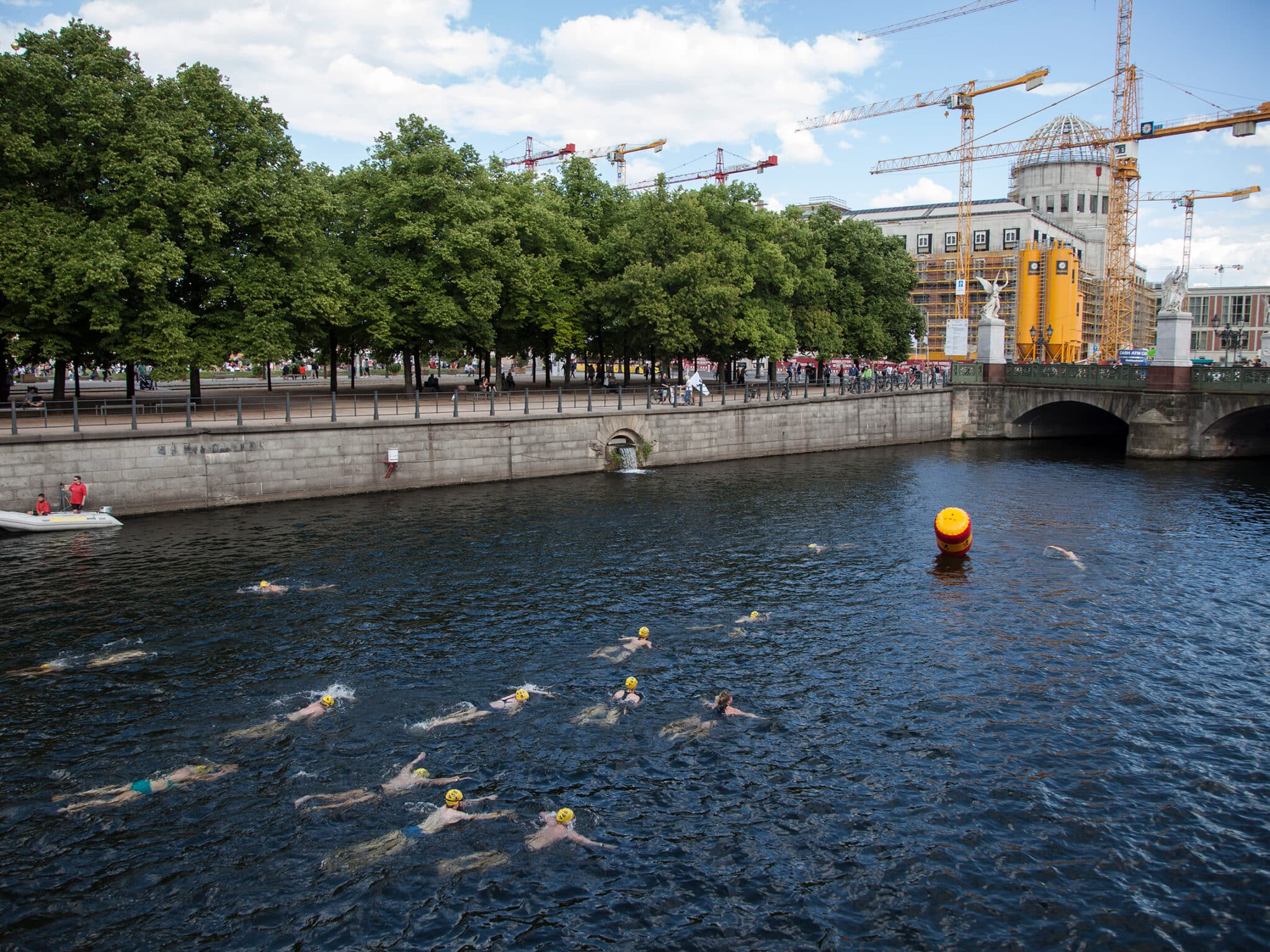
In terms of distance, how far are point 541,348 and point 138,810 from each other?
2135 inches

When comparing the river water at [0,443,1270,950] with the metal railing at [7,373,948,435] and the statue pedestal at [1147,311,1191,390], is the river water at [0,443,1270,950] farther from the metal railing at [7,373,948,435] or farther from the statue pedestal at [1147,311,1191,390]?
the statue pedestal at [1147,311,1191,390]

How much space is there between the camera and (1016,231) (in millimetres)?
147875

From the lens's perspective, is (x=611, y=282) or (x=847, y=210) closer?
(x=611, y=282)

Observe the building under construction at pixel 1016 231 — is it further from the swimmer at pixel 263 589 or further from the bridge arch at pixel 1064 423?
the swimmer at pixel 263 589

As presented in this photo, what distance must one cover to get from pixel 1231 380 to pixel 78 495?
62.8m

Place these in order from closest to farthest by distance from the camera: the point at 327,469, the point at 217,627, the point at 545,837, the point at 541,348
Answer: the point at 545,837 < the point at 217,627 < the point at 327,469 < the point at 541,348

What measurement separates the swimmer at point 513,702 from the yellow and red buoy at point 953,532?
57.5 ft

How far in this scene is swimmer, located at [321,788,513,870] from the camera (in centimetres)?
1463

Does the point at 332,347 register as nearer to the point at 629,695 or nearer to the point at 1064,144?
the point at 629,695

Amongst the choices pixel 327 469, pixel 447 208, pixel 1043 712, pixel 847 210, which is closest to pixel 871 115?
pixel 847 210

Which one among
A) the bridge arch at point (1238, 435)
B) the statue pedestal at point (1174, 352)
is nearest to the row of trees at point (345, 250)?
the statue pedestal at point (1174, 352)

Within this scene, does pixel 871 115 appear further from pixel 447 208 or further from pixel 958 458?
pixel 447 208

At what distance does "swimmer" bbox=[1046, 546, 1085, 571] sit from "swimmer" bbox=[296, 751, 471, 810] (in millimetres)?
→ 24076

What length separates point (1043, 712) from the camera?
20.2 m
